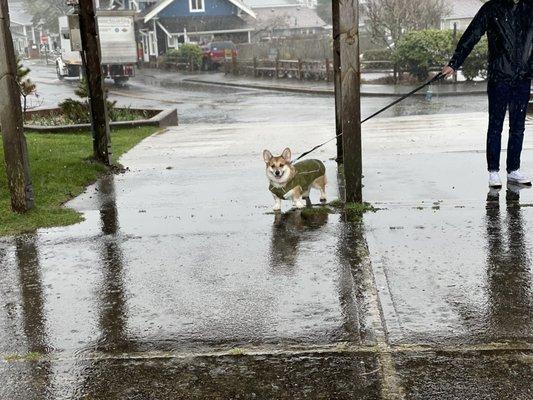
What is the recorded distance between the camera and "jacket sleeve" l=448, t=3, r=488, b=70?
7020mm

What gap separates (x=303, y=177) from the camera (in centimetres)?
694

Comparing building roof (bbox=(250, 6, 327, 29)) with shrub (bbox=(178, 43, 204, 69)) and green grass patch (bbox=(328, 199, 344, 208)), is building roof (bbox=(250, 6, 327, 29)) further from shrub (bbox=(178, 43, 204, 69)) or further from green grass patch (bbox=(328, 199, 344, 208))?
green grass patch (bbox=(328, 199, 344, 208))

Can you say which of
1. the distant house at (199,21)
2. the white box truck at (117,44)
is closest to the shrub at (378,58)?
the white box truck at (117,44)

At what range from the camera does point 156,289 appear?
4.92 m

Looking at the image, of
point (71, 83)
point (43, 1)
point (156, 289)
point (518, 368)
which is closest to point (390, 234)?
point (156, 289)

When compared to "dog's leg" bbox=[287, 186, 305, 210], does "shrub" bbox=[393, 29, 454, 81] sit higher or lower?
higher

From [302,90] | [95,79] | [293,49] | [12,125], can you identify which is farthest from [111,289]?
[293,49]

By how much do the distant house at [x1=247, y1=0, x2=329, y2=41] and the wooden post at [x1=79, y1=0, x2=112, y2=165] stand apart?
5551 centimetres

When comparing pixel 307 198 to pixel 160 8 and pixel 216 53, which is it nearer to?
pixel 216 53

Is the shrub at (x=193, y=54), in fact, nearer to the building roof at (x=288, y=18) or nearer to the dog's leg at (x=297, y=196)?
the building roof at (x=288, y=18)

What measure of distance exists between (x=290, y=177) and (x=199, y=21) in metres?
59.0

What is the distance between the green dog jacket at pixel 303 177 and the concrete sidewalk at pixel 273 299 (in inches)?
9.7

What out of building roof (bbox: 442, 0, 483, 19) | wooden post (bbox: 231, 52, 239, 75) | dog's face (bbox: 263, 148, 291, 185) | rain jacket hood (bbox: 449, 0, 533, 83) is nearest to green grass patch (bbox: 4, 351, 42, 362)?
dog's face (bbox: 263, 148, 291, 185)

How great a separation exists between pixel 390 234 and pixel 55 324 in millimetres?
2747
